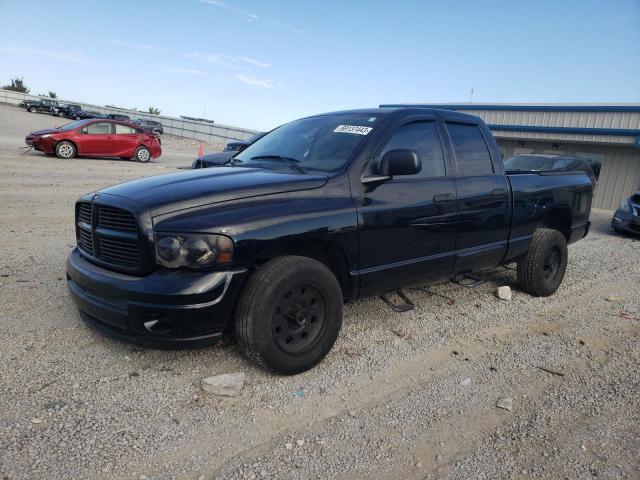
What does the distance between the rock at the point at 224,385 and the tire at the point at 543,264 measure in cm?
358

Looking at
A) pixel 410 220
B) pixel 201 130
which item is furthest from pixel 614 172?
pixel 201 130

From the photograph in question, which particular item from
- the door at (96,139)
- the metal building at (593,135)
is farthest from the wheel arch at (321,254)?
the metal building at (593,135)

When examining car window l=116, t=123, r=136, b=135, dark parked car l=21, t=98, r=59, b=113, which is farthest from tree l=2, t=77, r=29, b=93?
car window l=116, t=123, r=136, b=135

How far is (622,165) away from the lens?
17.7 m

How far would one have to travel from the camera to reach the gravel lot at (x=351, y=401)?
8.14ft

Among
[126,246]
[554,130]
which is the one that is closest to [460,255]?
[126,246]

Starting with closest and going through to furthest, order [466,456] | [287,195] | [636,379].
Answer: [466,456] → [287,195] → [636,379]

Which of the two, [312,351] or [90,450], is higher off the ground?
[312,351]

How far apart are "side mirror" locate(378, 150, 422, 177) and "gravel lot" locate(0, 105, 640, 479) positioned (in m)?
1.41

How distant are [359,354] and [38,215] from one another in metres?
6.74

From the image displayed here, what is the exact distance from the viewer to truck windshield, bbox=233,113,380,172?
149 inches

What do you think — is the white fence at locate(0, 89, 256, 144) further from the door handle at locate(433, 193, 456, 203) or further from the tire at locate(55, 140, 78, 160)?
the door handle at locate(433, 193, 456, 203)

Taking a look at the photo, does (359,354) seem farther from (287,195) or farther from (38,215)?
(38,215)

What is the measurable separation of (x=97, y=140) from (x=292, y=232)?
17041 mm
